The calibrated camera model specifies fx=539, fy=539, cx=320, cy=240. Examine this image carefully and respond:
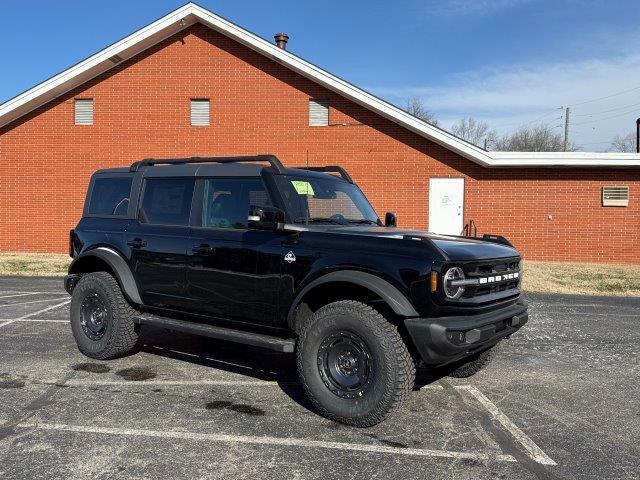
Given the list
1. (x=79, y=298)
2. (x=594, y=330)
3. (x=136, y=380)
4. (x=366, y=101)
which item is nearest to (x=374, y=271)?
(x=136, y=380)

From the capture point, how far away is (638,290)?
1175 cm

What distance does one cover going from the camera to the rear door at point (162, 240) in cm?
512

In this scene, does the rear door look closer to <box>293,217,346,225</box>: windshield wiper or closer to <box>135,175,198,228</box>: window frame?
<box>135,175,198,228</box>: window frame

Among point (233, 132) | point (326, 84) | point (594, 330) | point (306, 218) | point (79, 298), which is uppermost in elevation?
point (326, 84)

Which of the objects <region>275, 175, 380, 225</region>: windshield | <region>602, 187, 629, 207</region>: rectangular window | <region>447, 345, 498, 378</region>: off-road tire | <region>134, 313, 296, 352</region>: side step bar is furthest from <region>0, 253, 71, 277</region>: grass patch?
<region>602, 187, 629, 207</region>: rectangular window

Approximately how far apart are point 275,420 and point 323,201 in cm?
201

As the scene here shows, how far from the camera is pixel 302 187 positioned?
4973mm

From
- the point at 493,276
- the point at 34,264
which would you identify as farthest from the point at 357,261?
the point at 34,264

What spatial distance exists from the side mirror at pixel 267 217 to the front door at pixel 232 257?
148 mm

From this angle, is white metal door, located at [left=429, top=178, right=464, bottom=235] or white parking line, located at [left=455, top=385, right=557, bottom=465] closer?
white parking line, located at [left=455, top=385, right=557, bottom=465]

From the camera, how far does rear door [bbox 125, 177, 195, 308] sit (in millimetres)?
5121

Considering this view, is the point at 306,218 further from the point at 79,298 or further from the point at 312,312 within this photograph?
the point at 79,298

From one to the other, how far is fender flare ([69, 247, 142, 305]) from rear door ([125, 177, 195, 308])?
0.26 ft

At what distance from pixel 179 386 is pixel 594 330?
596 centimetres
